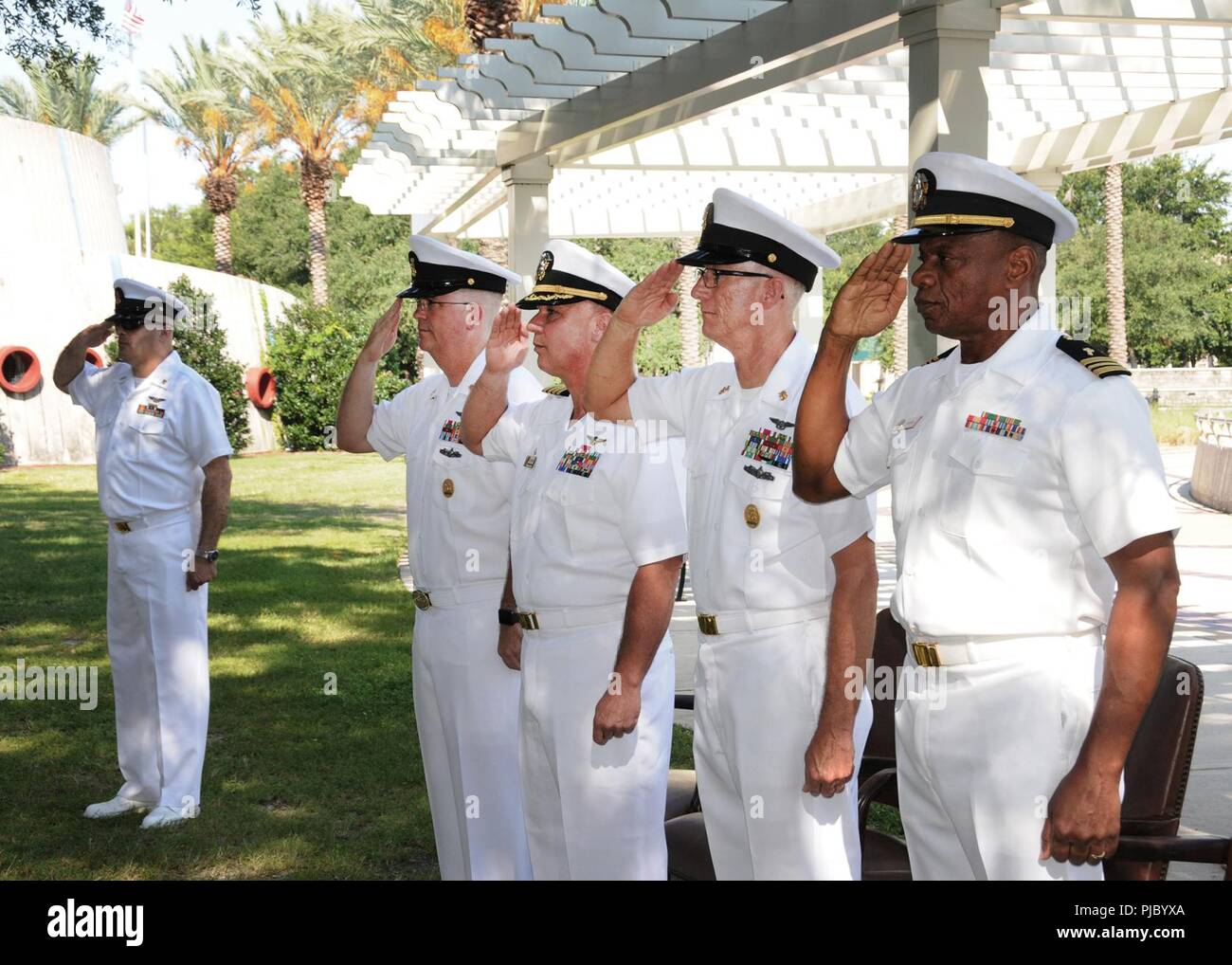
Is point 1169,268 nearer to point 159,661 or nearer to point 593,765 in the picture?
point 159,661

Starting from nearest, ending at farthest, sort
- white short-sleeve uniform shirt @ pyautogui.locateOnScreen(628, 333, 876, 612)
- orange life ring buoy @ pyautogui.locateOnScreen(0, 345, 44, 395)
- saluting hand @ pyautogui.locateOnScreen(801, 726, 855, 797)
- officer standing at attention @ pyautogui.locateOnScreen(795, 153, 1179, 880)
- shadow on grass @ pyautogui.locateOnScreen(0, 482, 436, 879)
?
1. officer standing at attention @ pyautogui.locateOnScreen(795, 153, 1179, 880)
2. saluting hand @ pyautogui.locateOnScreen(801, 726, 855, 797)
3. white short-sleeve uniform shirt @ pyautogui.locateOnScreen(628, 333, 876, 612)
4. shadow on grass @ pyautogui.locateOnScreen(0, 482, 436, 879)
5. orange life ring buoy @ pyautogui.locateOnScreen(0, 345, 44, 395)

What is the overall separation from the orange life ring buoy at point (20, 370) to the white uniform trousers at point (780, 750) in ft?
78.8

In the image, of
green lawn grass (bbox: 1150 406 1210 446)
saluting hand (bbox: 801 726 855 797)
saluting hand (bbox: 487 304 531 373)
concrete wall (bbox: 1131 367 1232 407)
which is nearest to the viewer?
saluting hand (bbox: 801 726 855 797)

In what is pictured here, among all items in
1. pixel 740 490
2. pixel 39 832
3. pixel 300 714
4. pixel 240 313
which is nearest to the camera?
pixel 740 490

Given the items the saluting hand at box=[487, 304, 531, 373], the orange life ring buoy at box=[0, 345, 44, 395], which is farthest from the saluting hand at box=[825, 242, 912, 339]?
the orange life ring buoy at box=[0, 345, 44, 395]

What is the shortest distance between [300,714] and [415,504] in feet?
12.0

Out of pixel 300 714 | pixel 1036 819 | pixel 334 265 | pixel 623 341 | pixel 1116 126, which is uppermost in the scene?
pixel 334 265

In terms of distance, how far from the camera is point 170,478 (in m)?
6.04

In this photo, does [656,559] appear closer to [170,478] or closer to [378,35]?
[170,478]

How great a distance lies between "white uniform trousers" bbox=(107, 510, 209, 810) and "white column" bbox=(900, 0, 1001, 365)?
3.26 m

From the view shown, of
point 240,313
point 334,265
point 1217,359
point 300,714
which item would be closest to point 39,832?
point 300,714

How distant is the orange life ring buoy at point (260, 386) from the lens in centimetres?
2816

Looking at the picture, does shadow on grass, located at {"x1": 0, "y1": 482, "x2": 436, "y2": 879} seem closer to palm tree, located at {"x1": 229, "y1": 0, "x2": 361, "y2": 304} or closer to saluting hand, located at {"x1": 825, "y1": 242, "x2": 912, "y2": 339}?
saluting hand, located at {"x1": 825, "y1": 242, "x2": 912, "y2": 339}

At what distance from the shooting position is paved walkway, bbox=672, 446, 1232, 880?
18.7 feet
